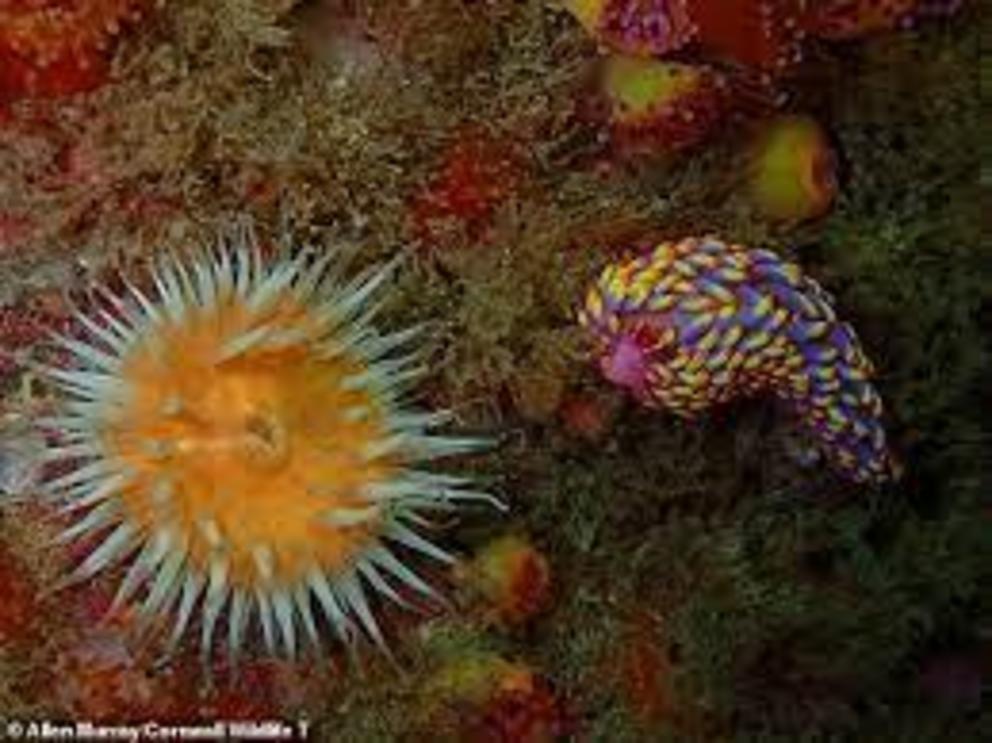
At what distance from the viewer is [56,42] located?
107 inches

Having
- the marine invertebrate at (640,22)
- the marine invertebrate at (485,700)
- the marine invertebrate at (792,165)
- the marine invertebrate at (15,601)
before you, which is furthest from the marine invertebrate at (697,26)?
the marine invertebrate at (15,601)

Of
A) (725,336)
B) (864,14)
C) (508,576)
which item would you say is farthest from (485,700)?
(864,14)

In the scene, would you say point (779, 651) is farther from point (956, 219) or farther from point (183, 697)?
point (183, 697)

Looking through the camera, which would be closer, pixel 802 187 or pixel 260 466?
pixel 260 466

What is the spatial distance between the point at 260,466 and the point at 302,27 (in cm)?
97

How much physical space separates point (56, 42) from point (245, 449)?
3.02 ft

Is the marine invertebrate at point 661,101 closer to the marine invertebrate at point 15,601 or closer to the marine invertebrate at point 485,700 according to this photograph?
the marine invertebrate at point 485,700

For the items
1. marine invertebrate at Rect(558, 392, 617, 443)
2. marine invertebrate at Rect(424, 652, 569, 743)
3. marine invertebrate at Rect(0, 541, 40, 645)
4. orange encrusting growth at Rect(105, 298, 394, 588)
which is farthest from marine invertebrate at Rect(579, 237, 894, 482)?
marine invertebrate at Rect(0, 541, 40, 645)

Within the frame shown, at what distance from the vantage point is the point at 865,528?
2998mm

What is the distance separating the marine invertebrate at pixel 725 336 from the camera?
2.64 metres

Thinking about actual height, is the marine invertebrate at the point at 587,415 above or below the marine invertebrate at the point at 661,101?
below

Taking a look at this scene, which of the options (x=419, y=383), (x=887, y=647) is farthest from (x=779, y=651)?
(x=419, y=383)

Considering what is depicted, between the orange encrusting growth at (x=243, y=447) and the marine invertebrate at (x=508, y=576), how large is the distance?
27cm

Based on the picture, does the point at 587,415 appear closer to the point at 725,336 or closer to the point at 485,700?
the point at 725,336
